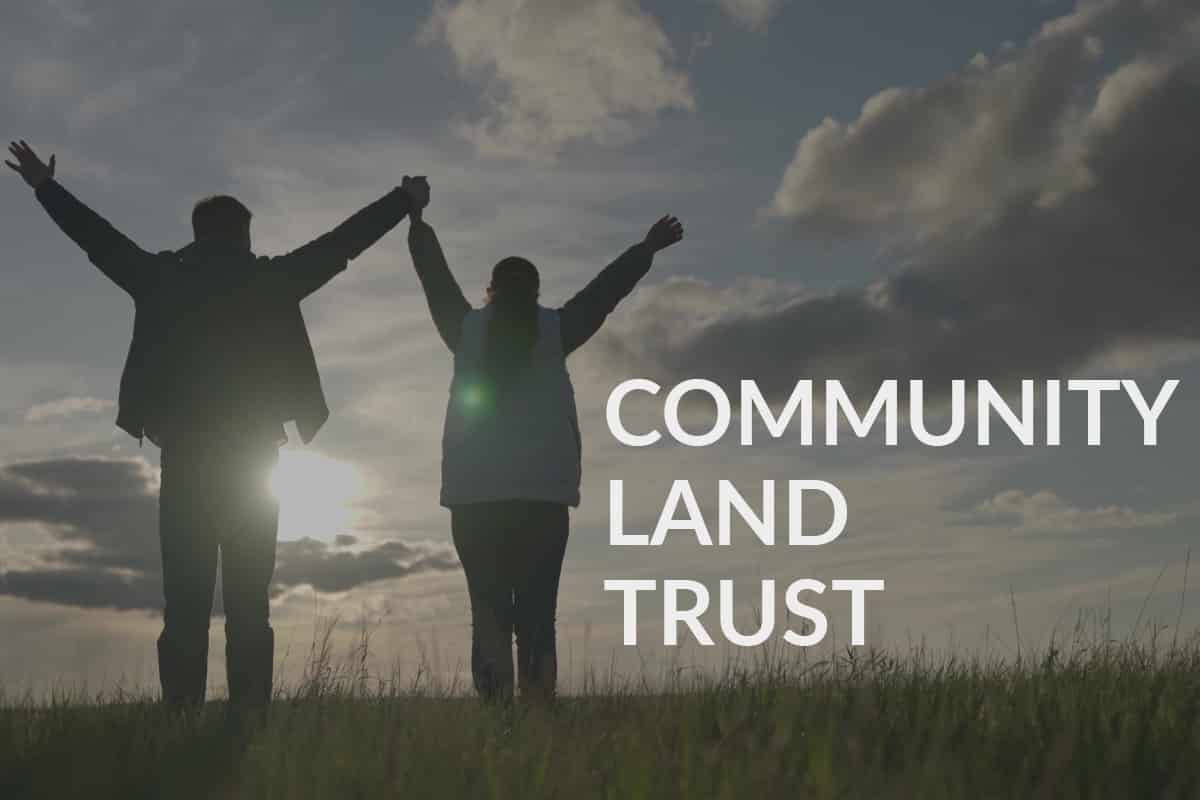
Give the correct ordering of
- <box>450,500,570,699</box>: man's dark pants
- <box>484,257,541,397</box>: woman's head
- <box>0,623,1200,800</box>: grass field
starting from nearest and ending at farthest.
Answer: <box>0,623,1200,800</box>: grass field < <box>450,500,570,699</box>: man's dark pants < <box>484,257,541,397</box>: woman's head

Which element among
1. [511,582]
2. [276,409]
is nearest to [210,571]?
[276,409]

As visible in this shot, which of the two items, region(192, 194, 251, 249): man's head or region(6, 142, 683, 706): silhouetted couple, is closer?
region(6, 142, 683, 706): silhouetted couple

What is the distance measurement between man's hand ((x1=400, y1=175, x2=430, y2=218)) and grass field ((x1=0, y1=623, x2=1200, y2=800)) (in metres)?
2.99

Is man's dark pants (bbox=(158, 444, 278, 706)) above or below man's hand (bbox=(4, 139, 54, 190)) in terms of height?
below

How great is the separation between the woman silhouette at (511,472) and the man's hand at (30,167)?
3.22 m

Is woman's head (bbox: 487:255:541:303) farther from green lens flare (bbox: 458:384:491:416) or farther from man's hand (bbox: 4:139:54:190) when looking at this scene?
man's hand (bbox: 4:139:54:190)

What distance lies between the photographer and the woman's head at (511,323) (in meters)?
8.05

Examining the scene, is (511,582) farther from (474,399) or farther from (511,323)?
(511,323)

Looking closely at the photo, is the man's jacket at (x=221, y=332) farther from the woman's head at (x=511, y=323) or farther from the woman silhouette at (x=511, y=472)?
the woman's head at (x=511, y=323)

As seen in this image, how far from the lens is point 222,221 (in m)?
8.80

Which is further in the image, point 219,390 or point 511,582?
point 219,390

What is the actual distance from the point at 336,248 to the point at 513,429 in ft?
6.05

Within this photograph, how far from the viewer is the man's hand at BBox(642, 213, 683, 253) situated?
9.30m

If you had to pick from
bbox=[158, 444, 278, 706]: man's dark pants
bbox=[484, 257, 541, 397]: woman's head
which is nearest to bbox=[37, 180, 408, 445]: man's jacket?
bbox=[158, 444, 278, 706]: man's dark pants
